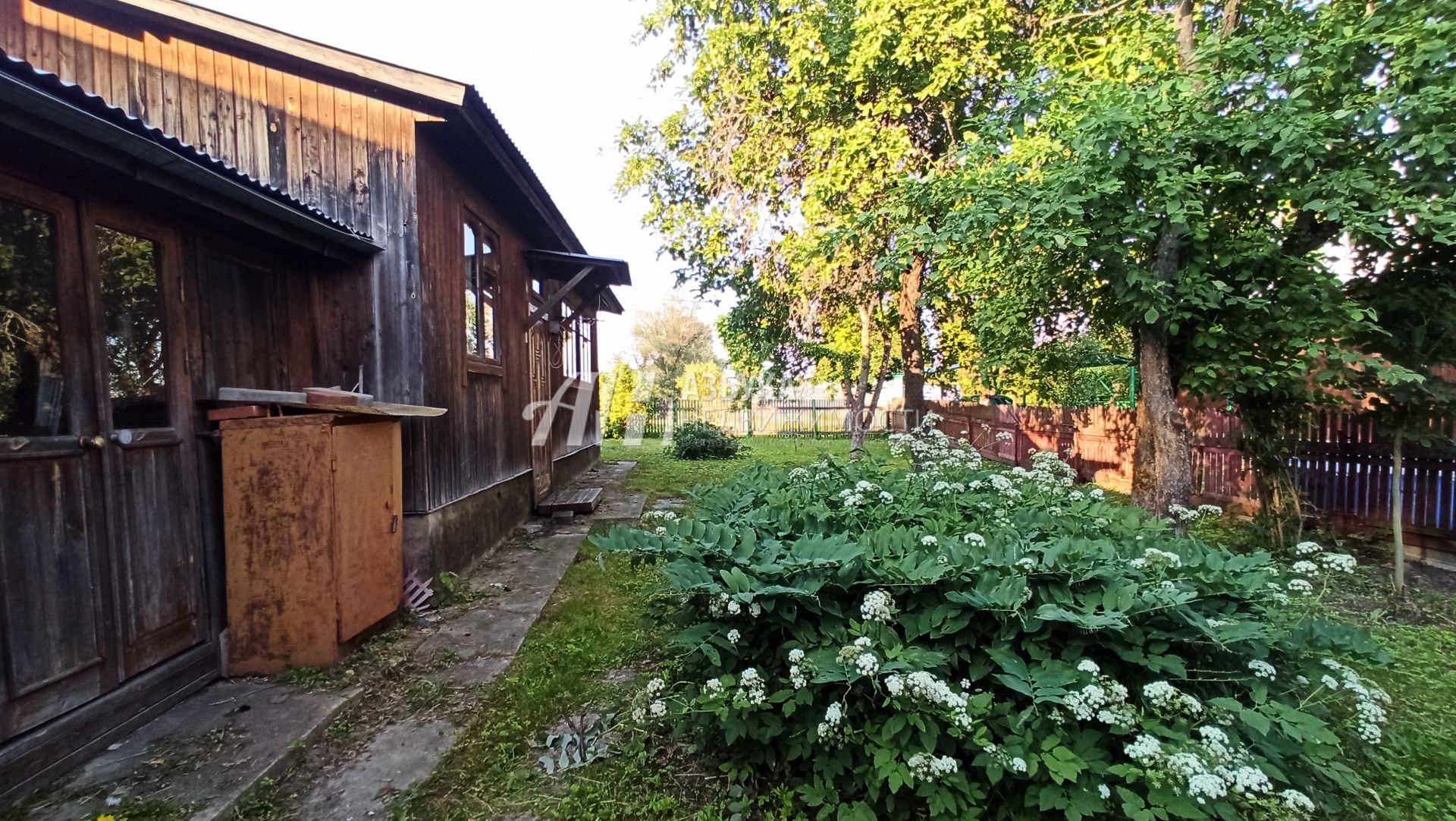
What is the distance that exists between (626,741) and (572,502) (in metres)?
5.00

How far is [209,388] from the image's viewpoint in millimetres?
3035

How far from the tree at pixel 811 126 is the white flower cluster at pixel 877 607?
4567 mm

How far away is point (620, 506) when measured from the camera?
766 centimetres

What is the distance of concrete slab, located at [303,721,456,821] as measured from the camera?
210 centimetres

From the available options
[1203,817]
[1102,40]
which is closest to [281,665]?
[1203,817]

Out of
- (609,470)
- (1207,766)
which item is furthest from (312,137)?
(609,470)

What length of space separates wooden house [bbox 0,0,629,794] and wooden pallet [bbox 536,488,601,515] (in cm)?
124

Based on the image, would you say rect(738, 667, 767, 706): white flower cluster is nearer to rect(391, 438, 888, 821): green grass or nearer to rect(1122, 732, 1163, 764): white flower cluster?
rect(391, 438, 888, 821): green grass

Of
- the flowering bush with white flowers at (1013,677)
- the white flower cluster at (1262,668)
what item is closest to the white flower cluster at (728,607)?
the flowering bush with white flowers at (1013,677)

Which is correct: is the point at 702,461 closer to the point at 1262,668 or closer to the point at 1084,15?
the point at 1084,15

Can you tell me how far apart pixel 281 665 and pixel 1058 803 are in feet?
11.6

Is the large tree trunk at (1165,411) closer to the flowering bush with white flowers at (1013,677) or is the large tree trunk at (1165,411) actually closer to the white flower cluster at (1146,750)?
the flowering bush with white flowers at (1013,677)

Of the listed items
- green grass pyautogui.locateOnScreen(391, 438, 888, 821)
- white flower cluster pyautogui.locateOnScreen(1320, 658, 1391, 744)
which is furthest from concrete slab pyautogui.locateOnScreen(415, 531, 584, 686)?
white flower cluster pyautogui.locateOnScreen(1320, 658, 1391, 744)

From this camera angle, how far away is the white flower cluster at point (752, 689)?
1833mm
